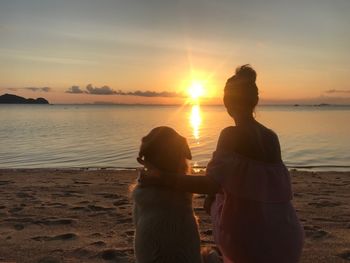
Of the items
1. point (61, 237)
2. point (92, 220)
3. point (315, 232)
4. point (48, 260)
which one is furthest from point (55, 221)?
point (315, 232)

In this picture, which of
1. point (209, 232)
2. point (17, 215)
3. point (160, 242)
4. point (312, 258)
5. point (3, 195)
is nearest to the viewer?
point (160, 242)

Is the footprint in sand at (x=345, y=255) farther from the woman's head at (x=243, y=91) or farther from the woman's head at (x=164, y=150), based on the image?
the woman's head at (x=164, y=150)

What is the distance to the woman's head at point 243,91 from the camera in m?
3.21

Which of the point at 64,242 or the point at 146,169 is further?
the point at 64,242

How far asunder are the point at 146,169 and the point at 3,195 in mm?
7897

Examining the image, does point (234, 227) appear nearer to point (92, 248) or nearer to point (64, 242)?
point (92, 248)

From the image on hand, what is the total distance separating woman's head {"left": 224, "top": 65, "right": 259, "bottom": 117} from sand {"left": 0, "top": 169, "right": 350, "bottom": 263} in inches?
117

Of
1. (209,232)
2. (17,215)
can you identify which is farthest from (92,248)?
(17,215)

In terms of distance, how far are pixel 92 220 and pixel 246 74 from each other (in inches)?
201

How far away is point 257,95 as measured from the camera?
10.8ft

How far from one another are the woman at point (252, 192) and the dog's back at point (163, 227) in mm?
261

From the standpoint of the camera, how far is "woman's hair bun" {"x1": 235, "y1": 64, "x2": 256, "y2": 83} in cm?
321

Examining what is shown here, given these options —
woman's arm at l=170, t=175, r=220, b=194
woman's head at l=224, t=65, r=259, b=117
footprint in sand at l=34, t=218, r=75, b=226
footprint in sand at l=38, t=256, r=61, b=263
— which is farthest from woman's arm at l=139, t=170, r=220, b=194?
footprint in sand at l=34, t=218, r=75, b=226

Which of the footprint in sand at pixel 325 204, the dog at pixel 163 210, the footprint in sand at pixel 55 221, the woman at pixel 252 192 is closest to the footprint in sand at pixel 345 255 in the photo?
the woman at pixel 252 192
